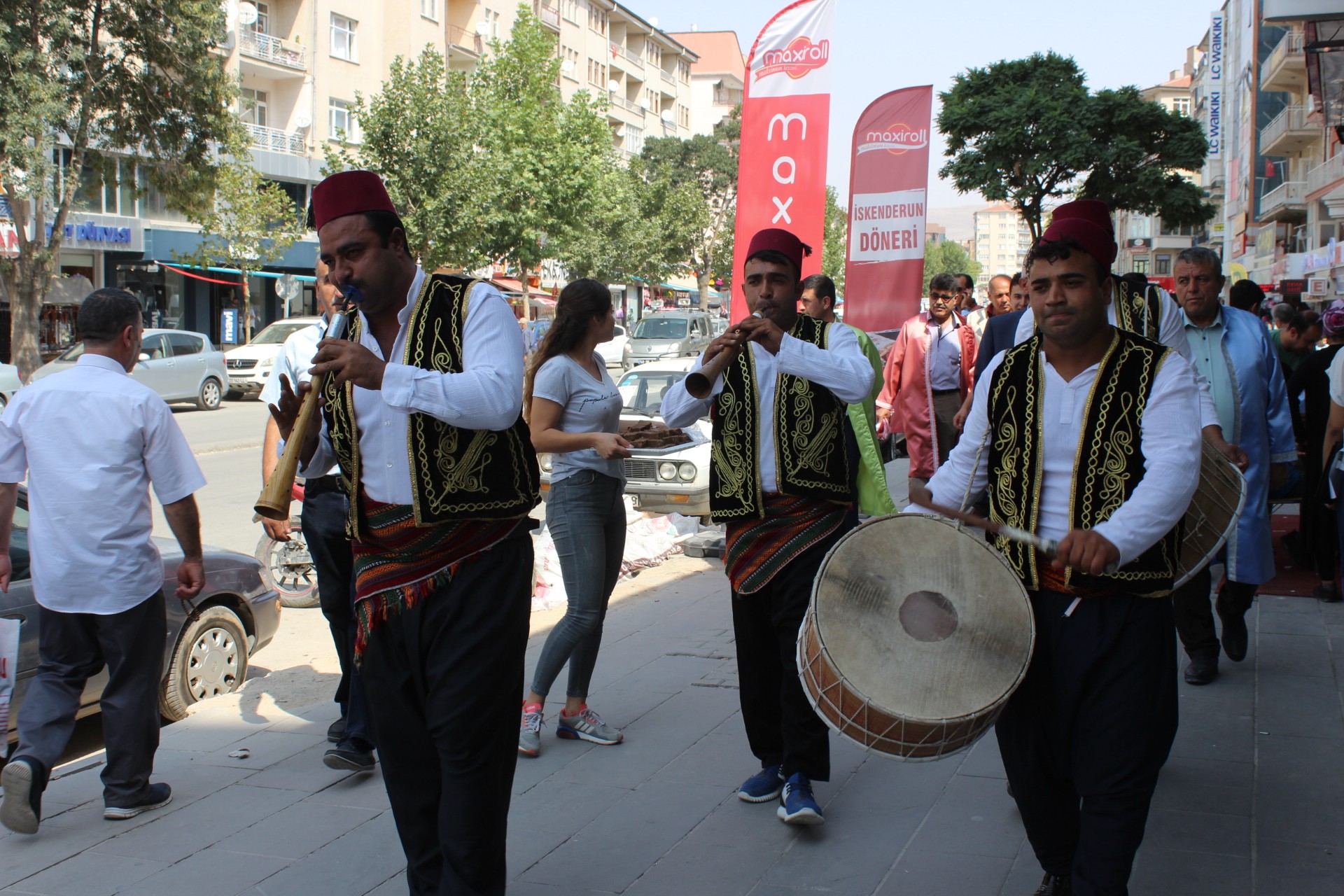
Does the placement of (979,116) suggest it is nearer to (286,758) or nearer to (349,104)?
(349,104)

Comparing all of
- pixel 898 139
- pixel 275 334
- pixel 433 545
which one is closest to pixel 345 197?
pixel 433 545

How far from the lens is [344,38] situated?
4150cm

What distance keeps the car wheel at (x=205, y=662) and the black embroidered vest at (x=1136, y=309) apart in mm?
4595

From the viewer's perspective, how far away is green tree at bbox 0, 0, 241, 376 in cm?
2202

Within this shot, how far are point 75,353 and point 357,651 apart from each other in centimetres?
2153

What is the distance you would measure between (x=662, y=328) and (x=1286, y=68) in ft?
86.8

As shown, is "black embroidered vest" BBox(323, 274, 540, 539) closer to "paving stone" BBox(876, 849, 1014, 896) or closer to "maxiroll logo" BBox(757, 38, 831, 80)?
"paving stone" BBox(876, 849, 1014, 896)

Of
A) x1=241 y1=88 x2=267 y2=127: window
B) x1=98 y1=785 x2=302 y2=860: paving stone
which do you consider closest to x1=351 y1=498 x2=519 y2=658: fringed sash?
x1=98 y1=785 x2=302 y2=860: paving stone

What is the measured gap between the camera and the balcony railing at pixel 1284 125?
4509 centimetres

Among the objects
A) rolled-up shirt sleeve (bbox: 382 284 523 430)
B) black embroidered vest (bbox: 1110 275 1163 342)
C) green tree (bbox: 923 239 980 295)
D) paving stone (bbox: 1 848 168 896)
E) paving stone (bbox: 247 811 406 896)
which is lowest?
paving stone (bbox: 1 848 168 896)

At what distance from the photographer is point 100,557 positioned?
4.32m

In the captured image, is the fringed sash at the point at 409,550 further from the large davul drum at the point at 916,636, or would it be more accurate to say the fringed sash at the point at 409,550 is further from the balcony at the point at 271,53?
the balcony at the point at 271,53

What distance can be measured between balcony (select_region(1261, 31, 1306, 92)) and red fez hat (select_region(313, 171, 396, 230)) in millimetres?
42200

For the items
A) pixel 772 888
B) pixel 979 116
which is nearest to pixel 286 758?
pixel 772 888
